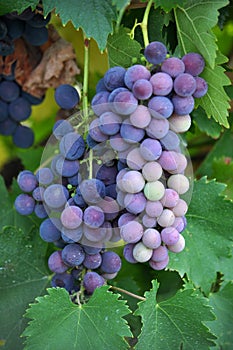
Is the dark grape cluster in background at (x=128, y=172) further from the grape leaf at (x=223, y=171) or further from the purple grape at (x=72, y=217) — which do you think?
the grape leaf at (x=223, y=171)

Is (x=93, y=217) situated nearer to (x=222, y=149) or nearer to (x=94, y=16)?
(x=94, y=16)

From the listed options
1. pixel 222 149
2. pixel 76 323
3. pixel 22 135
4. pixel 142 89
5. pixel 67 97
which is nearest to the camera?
pixel 142 89

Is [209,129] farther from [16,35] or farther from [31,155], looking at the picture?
[31,155]

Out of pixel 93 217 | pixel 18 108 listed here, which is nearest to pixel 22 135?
pixel 18 108

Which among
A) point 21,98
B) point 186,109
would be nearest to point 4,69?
point 21,98

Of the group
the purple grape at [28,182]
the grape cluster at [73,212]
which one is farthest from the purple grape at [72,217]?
the purple grape at [28,182]

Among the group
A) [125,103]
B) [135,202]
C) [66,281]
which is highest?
[125,103]
